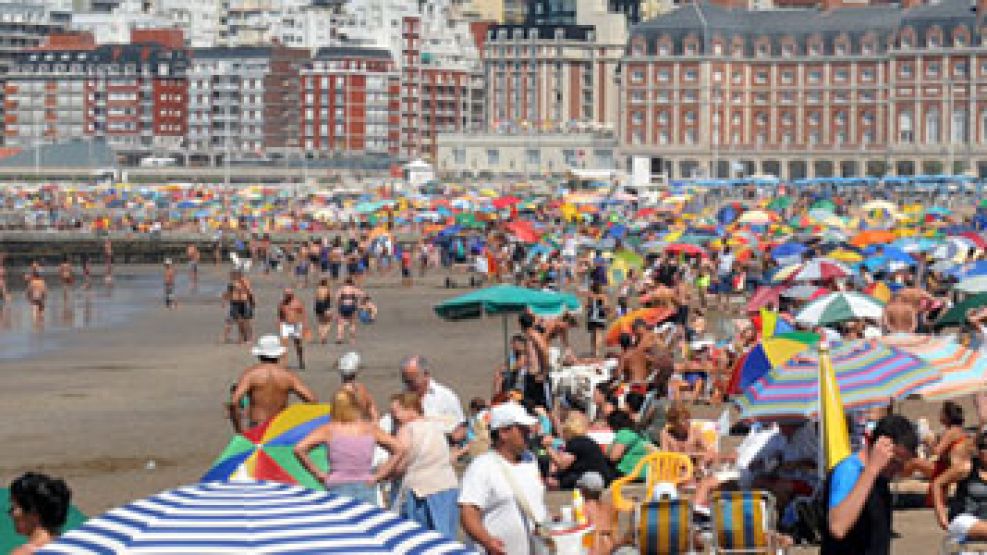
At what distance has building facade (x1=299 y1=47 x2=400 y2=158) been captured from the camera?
486ft

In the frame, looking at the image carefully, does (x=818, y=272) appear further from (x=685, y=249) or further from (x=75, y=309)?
(x=75, y=309)

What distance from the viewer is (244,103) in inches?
6265

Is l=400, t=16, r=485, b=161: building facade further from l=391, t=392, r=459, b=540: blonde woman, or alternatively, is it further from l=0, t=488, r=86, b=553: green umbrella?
l=0, t=488, r=86, b=553: green umbrella

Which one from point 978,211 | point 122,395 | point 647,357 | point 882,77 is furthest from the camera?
point 882,77

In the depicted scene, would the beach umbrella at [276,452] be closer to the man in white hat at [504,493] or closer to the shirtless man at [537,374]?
the man in white hat at [504,493]

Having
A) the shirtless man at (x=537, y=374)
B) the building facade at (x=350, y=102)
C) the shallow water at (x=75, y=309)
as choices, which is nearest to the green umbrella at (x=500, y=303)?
the shirtless man at (x=537, y=374)

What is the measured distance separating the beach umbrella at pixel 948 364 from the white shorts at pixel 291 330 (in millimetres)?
11496

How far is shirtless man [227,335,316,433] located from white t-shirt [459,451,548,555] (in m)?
2.84

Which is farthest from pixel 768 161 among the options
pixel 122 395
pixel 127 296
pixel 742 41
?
pixel 122 395

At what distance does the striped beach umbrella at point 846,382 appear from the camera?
1219 cm

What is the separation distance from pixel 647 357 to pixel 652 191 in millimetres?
76913

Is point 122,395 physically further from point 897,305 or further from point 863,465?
point 863,465

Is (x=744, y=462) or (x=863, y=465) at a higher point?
(x=863, y=465)

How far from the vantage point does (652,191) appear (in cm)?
9544
